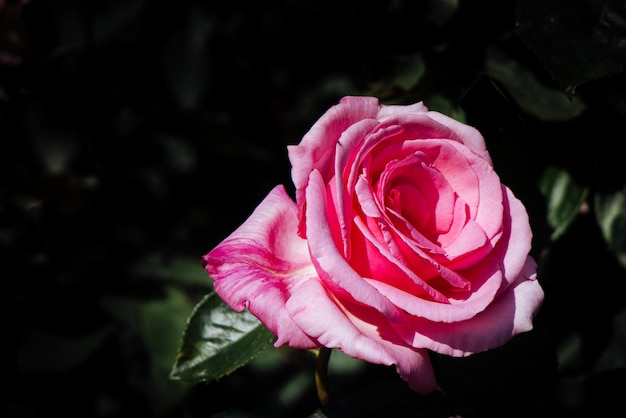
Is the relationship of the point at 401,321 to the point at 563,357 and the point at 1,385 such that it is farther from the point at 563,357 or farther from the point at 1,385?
the point at 1,385

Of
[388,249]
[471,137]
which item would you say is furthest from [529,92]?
[388,249]

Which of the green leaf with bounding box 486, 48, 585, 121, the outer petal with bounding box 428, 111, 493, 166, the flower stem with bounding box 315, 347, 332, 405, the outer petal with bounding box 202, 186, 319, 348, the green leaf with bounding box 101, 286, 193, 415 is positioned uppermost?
the outer petal with bounding box 428, 111, 493, 166

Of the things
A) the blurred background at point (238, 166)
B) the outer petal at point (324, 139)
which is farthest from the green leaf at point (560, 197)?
the outer petal at point (324, 139)

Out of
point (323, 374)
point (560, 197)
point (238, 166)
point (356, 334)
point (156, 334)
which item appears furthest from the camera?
point (238, 166)

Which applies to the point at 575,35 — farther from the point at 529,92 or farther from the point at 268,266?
the point at 268,266

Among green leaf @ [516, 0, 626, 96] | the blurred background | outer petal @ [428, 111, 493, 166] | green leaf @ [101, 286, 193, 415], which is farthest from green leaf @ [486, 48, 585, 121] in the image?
green leaf @ [101, 286, 193, 415]

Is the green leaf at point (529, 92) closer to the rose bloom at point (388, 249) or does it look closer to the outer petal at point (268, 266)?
the rose bloom at point (388, 249)

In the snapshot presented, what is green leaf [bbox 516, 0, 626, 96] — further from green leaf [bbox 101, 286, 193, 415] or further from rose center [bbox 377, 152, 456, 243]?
green leaf [bbox 101, 286, 193, 415]
